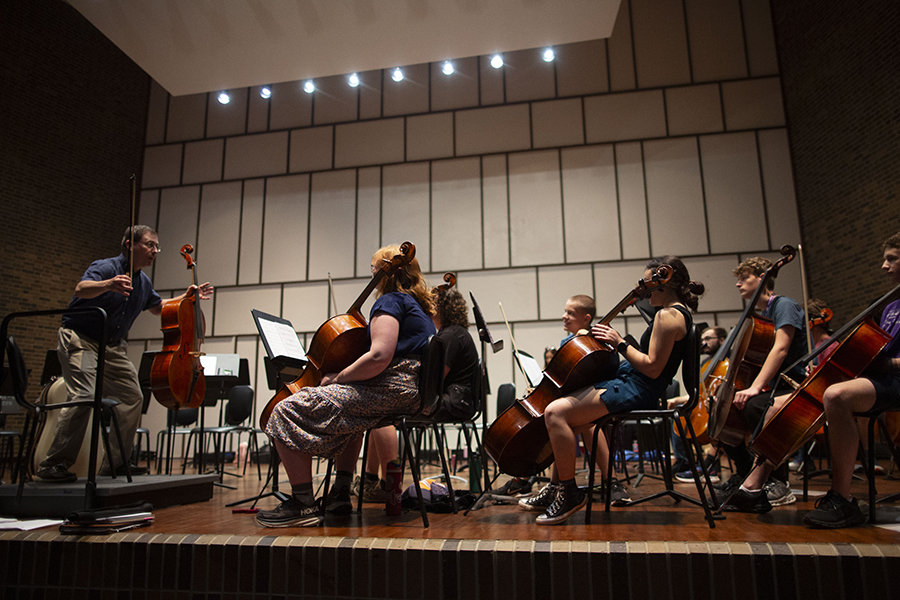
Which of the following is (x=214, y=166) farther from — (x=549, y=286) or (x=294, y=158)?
(x=549, y=286)

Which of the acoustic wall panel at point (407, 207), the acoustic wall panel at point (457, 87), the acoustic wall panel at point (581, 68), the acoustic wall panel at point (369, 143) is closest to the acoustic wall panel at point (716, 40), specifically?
the acoustic wall panel at point (581, 68)

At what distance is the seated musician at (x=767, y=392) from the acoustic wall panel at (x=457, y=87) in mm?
5724

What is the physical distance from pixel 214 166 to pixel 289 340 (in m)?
6.25

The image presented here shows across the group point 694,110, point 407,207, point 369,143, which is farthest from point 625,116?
point 369,143

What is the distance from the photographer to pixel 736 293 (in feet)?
22.4

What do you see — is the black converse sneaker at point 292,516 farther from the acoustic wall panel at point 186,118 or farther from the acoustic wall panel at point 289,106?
the acoustic wall panel at point 186,118

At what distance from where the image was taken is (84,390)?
9.87 feet

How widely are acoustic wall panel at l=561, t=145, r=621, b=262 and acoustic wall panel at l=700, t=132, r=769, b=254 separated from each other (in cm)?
111

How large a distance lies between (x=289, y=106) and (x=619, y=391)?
7.51 m

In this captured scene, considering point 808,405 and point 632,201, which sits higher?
point 632,201

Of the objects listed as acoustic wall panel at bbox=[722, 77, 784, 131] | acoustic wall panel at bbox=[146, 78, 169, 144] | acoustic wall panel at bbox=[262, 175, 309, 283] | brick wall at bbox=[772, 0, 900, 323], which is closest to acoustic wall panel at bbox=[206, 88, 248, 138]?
acoustic wall panel at bbox=[146, 78, 169, 144]

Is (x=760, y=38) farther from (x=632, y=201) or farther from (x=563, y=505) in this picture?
(x=563, y=505)

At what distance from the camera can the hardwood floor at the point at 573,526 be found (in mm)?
1933

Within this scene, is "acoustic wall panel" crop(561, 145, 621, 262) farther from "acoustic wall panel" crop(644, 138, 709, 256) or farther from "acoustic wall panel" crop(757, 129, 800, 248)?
"acoustic wall panel" crop(757, 129, 800, 248)
